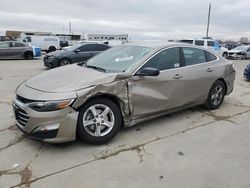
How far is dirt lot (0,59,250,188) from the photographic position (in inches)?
116

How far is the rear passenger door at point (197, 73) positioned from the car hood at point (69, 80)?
1618 millimetres

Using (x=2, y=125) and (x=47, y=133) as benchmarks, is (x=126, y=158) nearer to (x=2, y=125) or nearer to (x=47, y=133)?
(x=47, y=133)

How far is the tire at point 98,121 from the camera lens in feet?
11.8

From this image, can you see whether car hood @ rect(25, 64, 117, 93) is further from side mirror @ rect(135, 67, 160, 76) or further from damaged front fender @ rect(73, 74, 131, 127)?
side mirror @ rect(135, 67, 160, 76)

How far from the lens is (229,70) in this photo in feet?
19.1

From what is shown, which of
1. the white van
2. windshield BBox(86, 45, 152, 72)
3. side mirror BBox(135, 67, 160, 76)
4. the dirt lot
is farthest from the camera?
the white van

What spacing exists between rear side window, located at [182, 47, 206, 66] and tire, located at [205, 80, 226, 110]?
2.07 ft

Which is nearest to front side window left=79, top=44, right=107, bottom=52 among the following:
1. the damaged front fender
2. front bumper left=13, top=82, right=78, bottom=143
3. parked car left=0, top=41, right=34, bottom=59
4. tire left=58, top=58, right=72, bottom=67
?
tire left=58, top=58, right=72, bottom=67

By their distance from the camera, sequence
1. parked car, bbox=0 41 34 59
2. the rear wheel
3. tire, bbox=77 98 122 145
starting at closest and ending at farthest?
1. tire, bbox=77 98 122 145
2. parked car, bbox=0 41 34 59
3. the rear wheel

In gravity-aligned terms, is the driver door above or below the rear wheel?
above

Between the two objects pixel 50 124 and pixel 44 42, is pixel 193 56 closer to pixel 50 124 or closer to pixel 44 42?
pixel 50 124

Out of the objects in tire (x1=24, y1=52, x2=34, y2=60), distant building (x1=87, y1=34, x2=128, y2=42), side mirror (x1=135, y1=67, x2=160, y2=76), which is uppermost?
distant building (x1=87, y1=34, x2=128, y2=42)

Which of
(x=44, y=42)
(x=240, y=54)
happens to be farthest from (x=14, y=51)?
(x=240, y=54)

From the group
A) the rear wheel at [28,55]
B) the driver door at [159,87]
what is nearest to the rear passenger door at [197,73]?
the driver door at [159,87]
